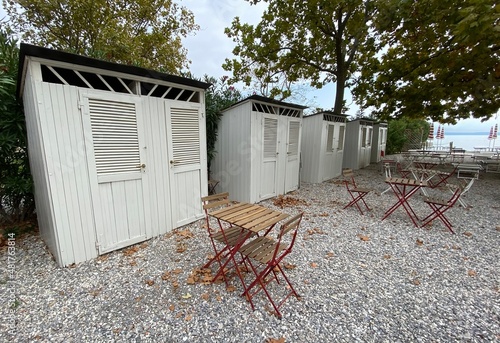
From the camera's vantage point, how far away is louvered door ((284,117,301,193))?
5882mm

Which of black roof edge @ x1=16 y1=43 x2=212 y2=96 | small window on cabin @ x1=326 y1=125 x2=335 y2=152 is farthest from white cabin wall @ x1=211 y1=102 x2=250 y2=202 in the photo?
small window on cabin @ x1=326 y1=125 x2=335 y2=152

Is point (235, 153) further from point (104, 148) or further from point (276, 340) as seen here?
point (276, 340)

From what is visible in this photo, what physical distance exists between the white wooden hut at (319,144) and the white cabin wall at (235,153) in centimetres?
327

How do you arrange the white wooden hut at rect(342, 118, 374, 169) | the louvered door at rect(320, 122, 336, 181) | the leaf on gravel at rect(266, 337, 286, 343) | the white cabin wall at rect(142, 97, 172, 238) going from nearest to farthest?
1. the leaf on gravel at rect(266, 337, 286, 343)
2. the white cabin wall at rect(142, 97, 172, 238)
3. the louvered door at rect(320, 122, 336, 181)
4. the white wooden hut at rect(342, 118, 374, 169)

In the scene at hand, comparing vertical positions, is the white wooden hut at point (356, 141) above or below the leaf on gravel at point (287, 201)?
above

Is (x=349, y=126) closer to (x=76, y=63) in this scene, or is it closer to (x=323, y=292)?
(x=323, y=292)

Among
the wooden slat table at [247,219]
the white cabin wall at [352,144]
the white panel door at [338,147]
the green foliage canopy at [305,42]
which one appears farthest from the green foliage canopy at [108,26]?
the white cabin wall at [352,144]

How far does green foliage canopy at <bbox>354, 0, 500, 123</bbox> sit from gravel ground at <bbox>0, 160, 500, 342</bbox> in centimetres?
436

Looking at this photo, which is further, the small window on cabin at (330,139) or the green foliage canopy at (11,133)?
the small window on cabin at (330,139)

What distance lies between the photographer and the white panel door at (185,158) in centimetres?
344

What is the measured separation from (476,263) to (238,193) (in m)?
4.16

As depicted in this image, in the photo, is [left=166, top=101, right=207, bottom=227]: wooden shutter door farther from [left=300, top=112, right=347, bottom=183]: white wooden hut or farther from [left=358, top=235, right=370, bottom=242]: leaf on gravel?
[left=300, top=112, right=347, bottom=183]: white wooden hut

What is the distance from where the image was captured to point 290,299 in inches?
84.6

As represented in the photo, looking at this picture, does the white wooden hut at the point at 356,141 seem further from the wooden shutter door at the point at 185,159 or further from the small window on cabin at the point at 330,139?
the wooden shutter door at the point at 185,159
